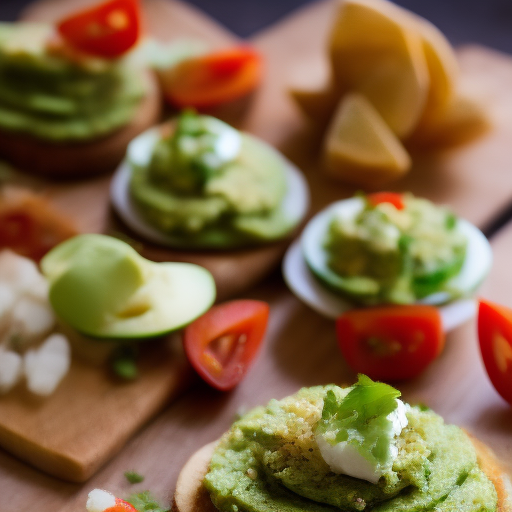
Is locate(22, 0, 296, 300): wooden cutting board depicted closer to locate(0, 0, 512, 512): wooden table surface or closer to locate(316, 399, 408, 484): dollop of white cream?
locate(0, 0, 512, 512): wooden table surface

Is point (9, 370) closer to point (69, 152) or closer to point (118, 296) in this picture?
point (118, 296)

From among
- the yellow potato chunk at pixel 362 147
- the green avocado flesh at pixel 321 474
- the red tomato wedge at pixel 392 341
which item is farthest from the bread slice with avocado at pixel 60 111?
the green avocado flesh at pixel 321 474

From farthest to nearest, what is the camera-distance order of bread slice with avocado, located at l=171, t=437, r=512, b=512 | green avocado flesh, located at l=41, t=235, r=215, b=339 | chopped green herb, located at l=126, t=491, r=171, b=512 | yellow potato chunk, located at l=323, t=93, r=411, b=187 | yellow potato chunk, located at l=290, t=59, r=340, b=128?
yellow potato chunk, located at l=290, t=59, r=340, b=128, yellow potato chunk, located at l=323, t=93, r=411, b=187, green avocado flesh, located at l=41, t=235, r=215, b=339, chopped green herb, located at l=126, t=491, r=171, b=512, bread slice with avocado, located at l=171, t=437, r=512, b=512

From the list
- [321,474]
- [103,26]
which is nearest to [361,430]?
[321,474]

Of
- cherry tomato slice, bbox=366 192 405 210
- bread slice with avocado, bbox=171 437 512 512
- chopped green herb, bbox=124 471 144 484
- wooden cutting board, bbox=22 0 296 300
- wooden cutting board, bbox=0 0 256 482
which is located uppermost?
cherry tomato slice, bbox=366 192 405 210

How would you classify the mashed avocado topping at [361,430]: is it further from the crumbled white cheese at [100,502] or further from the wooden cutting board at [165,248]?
the wooden cutting board at [165,248]

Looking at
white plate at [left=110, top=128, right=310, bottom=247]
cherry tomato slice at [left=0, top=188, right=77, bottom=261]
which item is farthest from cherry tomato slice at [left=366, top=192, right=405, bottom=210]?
cherry tomato slice at [left=0, top=188, right=77, bottom=261]
